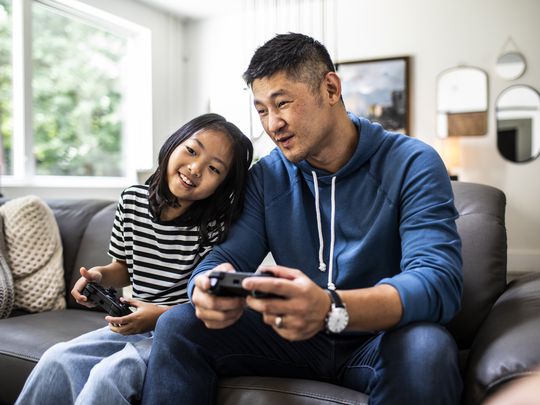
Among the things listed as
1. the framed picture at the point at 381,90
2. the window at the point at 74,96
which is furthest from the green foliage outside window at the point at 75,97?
the framed picture at the point at 381,90

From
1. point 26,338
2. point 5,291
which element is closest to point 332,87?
point 26,338

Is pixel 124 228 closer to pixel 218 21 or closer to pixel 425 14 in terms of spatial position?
pixel 425 14

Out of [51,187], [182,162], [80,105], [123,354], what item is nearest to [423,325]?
[123,354]

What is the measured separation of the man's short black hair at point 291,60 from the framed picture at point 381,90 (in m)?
3.49

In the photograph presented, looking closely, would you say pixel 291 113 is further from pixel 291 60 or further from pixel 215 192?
pixel 215 192

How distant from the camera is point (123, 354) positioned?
1170mm

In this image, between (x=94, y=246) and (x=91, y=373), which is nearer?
(x=91, y=373)

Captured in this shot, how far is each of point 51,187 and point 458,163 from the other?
3.35 meters

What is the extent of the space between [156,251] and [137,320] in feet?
0.82

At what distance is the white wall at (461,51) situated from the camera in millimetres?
4363

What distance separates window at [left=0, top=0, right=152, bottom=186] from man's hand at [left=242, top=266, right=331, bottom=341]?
3.36 metres

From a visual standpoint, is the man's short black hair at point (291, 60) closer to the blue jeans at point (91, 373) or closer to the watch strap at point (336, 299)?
the watch strap at point (336, 299)

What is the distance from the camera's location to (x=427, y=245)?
1.04 m

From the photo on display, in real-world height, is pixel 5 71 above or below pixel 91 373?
above
